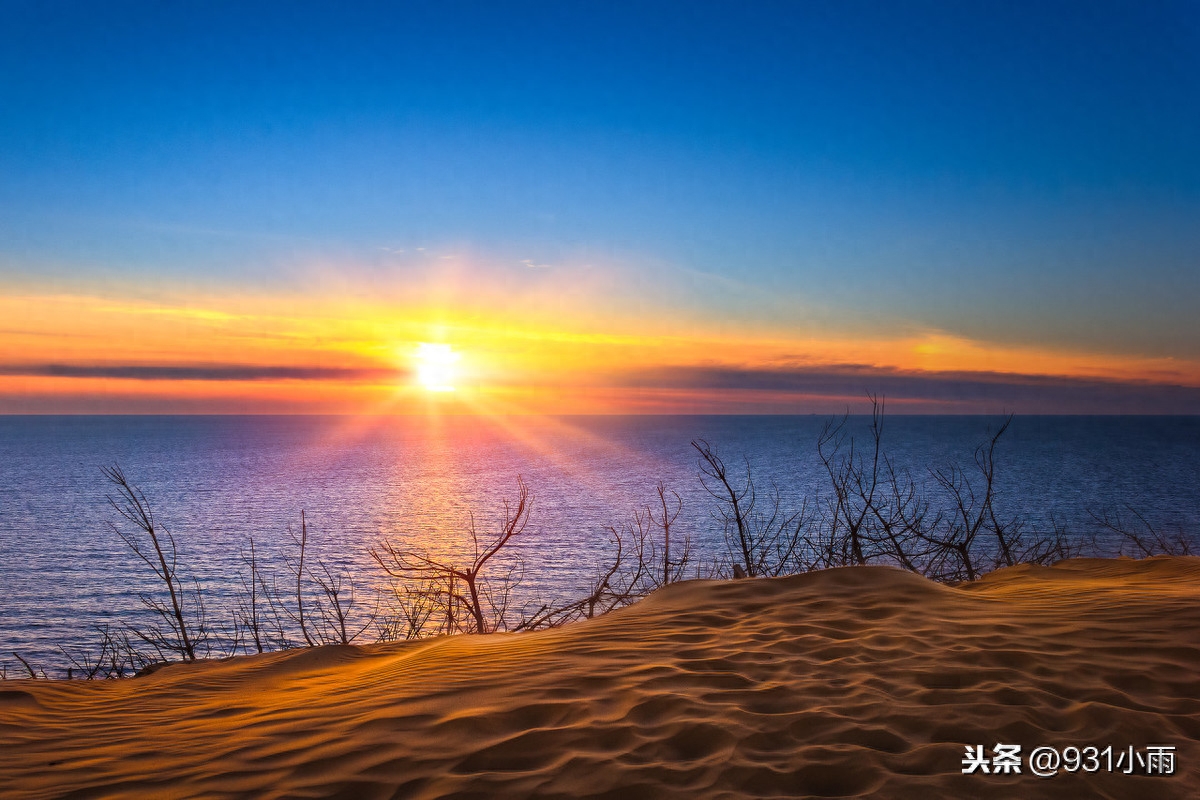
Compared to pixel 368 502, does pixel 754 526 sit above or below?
above

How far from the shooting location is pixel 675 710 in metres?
4.25

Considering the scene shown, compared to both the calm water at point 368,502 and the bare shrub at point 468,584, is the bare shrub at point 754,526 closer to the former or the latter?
the calm water at point 368,502

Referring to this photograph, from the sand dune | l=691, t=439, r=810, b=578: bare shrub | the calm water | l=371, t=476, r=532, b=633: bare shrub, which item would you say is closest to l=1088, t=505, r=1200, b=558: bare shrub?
the calm water

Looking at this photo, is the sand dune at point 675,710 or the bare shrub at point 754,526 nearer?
the sand dune at point 675,710

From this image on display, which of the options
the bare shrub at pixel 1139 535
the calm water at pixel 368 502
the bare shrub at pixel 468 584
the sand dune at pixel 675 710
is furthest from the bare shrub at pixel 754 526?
the bare shrub at pixel 1139 535

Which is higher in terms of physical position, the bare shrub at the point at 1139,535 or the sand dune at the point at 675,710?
the sand dune at the point at 675,710

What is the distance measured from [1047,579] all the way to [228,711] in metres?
8.80

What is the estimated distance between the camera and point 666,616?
6.81 m

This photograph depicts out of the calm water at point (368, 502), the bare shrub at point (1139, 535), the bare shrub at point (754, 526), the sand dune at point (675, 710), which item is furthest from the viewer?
the calm water at point (368, 502)

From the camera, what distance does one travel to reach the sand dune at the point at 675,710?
350 cm

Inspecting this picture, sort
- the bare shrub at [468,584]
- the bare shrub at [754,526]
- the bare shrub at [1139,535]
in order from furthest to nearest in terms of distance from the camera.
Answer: the bare shrub at [1139,535], the bare shrub at [754,526], the bare shrub at [468,584]

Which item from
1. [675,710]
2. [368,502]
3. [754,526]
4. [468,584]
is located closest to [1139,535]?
[754,526]

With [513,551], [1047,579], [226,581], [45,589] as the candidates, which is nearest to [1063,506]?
[513,551]

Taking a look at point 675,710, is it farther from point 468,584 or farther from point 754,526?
point 754,526
